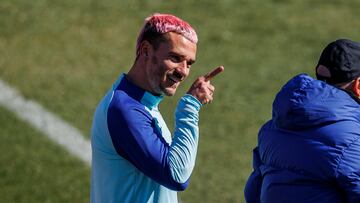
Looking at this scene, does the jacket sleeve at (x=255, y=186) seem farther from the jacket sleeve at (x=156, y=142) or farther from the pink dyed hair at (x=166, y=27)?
the pink dyed hair at (x=166, y=27)

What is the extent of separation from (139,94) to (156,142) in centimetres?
33

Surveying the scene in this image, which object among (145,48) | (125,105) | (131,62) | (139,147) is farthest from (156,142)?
(131,62)

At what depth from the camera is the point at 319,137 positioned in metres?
5.32

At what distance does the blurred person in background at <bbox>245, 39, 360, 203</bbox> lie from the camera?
525 centimetres

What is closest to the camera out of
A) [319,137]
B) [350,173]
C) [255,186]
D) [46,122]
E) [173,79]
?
[350,173]

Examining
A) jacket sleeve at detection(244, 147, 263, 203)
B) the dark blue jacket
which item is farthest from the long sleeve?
jacket sleeve at detection(244, 147, 263, 203)

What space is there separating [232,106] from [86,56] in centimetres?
209

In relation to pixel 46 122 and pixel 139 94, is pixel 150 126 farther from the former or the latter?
pixel 46 122

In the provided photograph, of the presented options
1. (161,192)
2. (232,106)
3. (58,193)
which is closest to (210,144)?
(232,106)

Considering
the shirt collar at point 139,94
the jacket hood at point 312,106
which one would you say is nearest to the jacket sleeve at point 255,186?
the jacket hood at point 312,106

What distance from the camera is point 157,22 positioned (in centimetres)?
550

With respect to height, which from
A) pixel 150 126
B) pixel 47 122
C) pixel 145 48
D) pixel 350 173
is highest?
pixel 145 48

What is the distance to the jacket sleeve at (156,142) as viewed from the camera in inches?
206

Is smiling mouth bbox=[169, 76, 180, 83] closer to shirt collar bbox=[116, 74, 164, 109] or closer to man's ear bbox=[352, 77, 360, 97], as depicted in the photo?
shirt collar bbox=[116, 74, 164, 109]
